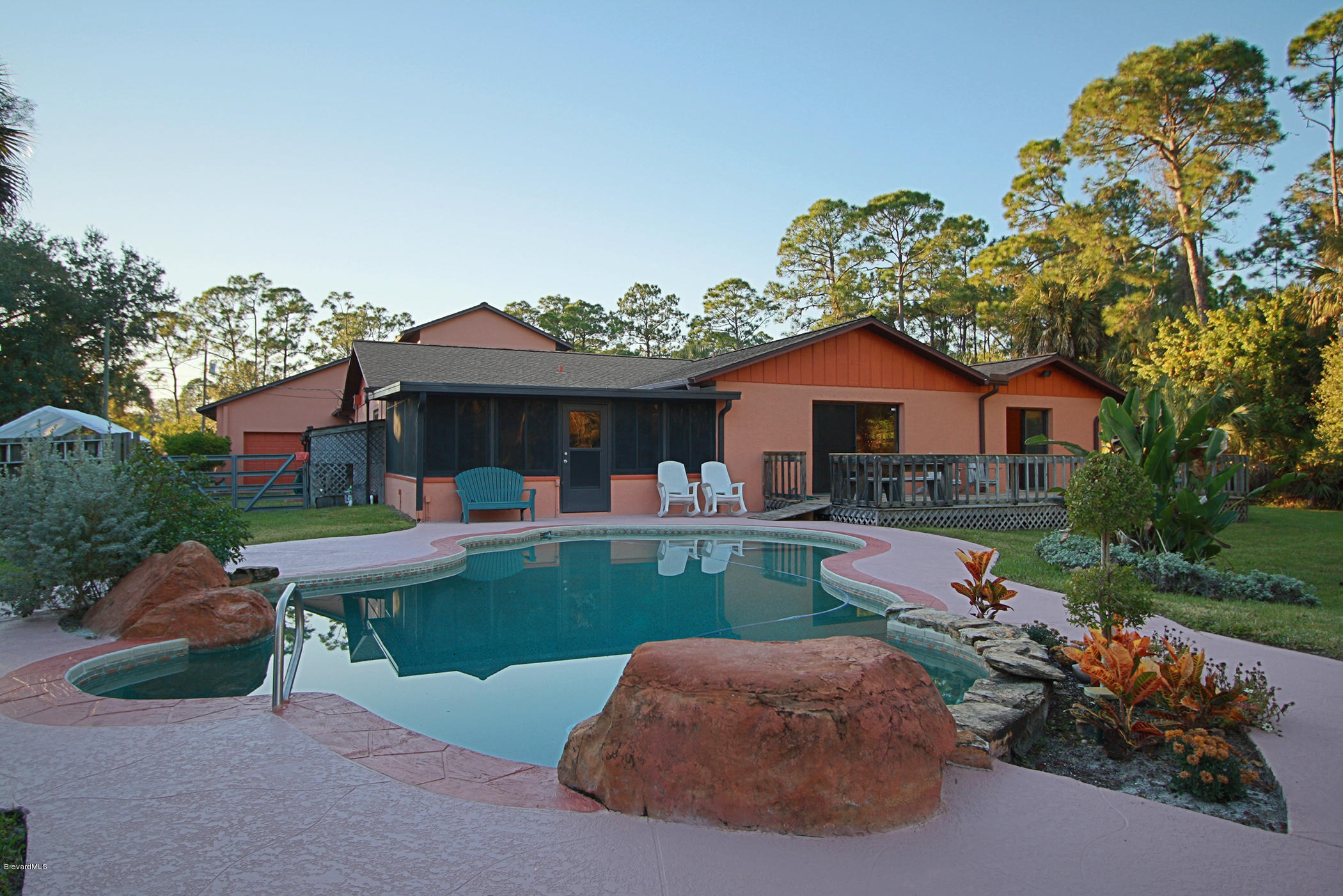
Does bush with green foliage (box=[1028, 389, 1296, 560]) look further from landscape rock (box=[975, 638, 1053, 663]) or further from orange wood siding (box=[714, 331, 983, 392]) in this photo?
orange wood siding (box=[714, 331, 983, 392])

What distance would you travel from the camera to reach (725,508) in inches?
568

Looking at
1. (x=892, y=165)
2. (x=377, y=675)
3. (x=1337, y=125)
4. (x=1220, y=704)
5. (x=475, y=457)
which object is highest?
(x=892, y=165)

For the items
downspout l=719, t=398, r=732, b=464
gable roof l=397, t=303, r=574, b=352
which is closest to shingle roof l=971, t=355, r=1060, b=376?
downspout l=719, t=398, r=732, b=464

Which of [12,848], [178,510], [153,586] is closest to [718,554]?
[178,510]

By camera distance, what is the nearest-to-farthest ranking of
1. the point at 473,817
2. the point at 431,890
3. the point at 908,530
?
the point at 431,890 → the point at 473,817 → the point at 908,530

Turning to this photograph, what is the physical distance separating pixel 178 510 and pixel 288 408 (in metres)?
20.3

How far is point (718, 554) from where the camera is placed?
10.0m

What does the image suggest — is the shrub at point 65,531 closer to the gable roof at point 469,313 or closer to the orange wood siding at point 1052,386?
the orange wood siding at point 1052,386

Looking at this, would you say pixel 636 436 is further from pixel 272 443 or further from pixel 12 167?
pixel 272 443

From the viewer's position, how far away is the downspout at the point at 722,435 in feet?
46.5

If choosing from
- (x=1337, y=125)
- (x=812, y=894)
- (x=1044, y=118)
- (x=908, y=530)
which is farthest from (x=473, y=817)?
(x=1044, y=118)

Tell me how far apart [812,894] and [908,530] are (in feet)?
32.2

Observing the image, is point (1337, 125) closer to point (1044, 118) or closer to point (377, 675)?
point (1044, 118)

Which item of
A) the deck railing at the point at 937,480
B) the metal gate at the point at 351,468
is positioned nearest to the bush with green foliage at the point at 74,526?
the deck railing at the point at 937,480
